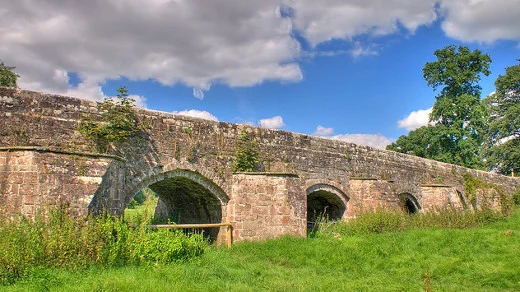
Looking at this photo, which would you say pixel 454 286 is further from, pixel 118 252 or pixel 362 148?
pixel 362 148

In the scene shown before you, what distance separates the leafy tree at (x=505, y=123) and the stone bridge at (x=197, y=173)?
553 inches

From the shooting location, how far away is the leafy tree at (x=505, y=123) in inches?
1140

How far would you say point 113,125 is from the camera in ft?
28.5

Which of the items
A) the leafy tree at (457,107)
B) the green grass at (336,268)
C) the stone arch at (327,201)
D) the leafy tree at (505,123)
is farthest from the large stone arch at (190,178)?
the leafy tree at (505,123)

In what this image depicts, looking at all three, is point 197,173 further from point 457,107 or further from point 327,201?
point 457,107

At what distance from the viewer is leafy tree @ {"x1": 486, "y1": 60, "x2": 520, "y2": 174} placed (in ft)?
95.0

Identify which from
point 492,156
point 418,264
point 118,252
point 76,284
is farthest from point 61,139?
point 492,156

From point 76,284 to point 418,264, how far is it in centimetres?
654

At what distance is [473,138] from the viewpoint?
2652 centimetres

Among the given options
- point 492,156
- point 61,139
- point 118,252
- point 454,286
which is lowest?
point 454,286

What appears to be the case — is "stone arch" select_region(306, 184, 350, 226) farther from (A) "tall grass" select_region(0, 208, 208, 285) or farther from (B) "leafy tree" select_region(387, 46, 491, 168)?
(B) "leafy tree" select_region(387, 46, 491, 168)

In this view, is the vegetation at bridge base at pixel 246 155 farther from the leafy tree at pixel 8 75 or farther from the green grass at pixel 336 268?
the leafy tree at pixel 8 75

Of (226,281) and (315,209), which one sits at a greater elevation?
(315,209)

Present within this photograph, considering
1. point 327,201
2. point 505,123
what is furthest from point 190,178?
point 505,123
